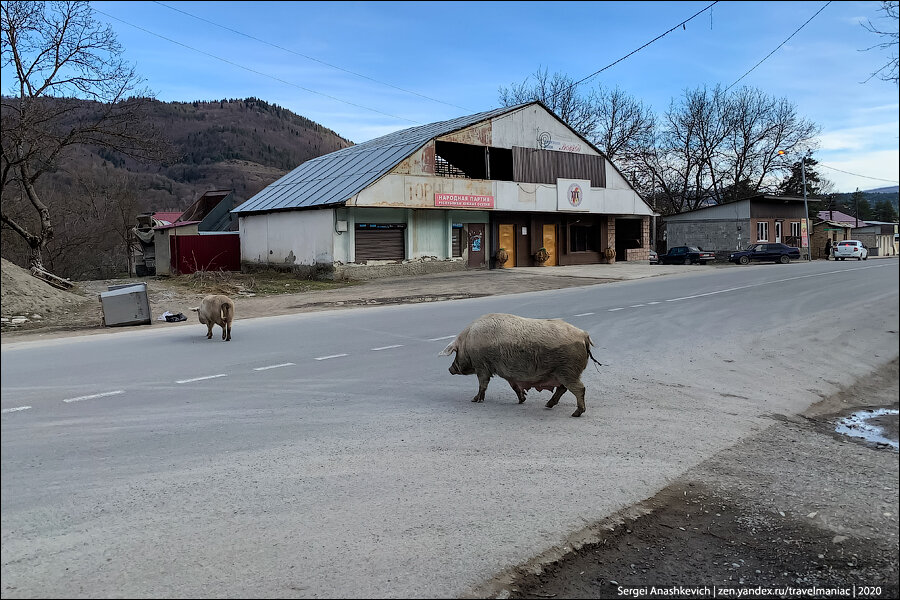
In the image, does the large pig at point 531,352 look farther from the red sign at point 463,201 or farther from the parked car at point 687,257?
the parked car at point 687,257

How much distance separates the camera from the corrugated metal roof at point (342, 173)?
90.4ft

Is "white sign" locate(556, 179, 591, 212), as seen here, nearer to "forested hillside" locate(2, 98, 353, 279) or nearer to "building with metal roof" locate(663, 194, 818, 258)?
"building with metal roof" locate(663, 194, 818, 258)

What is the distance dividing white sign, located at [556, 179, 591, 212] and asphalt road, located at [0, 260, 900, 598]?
2388 centimetres

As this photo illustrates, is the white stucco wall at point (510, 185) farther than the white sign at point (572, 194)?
No

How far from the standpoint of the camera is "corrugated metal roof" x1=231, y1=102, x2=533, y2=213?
27.6 metres

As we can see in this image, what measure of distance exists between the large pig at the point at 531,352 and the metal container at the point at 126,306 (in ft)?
22.5

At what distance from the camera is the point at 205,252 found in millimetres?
32031

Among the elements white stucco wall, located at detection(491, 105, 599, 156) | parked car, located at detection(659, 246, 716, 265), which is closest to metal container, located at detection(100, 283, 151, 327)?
white stucco wall, located at detection(491, 105, 599, 156)

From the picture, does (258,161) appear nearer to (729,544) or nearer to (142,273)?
(142,273)

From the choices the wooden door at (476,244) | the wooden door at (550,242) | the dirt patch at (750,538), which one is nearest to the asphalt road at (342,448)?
the dirt patch at (750,538)

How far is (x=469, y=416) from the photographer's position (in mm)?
6488

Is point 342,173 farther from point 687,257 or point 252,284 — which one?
point 687,257

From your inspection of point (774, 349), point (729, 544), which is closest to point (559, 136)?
point (774, 349)

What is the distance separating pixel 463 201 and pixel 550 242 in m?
7.75
